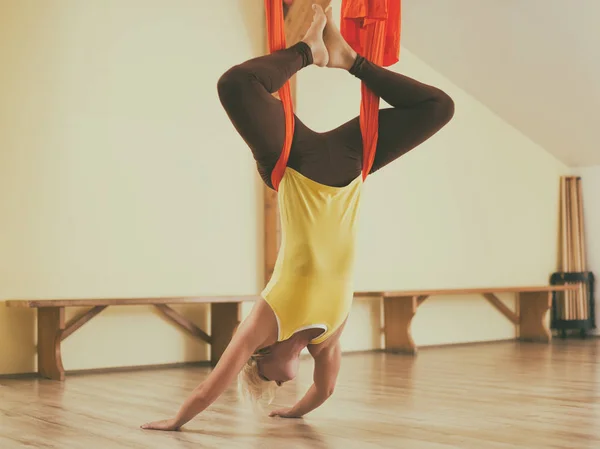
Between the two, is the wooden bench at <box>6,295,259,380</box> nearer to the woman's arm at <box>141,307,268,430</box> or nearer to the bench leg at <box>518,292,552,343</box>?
the woman's arm at <box>141,307,268,430</box>

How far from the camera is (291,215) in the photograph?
2.52 metres

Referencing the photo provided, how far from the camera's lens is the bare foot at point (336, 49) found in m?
2.49

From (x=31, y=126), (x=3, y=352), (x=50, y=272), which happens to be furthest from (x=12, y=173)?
(x=3, y=352)

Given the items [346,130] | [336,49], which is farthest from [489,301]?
[336,49]

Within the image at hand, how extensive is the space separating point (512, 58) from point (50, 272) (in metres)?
4.09

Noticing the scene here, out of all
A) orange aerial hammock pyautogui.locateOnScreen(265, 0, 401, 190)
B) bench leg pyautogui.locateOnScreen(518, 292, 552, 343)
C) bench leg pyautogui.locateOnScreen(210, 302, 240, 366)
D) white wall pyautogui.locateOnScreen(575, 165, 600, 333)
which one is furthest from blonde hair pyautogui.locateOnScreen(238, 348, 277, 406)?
white wall pyautogui.locateOnScreen(575, 165, 600, 333)

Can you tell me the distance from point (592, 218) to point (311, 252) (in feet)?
20.7

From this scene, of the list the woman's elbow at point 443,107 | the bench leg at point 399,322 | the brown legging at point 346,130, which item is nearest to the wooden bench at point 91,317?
the bench leg at point 399,322

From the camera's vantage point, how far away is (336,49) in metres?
2.49

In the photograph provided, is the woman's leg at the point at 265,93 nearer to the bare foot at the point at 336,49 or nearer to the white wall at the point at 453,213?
the bare foot at the point at 336,49

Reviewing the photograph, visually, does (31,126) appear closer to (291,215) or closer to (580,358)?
(291,215)

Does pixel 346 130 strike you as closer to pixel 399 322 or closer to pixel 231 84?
pixel 231 84

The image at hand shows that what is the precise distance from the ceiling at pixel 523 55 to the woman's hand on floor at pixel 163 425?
14.4 ft

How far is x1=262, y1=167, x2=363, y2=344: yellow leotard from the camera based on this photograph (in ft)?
8.19
